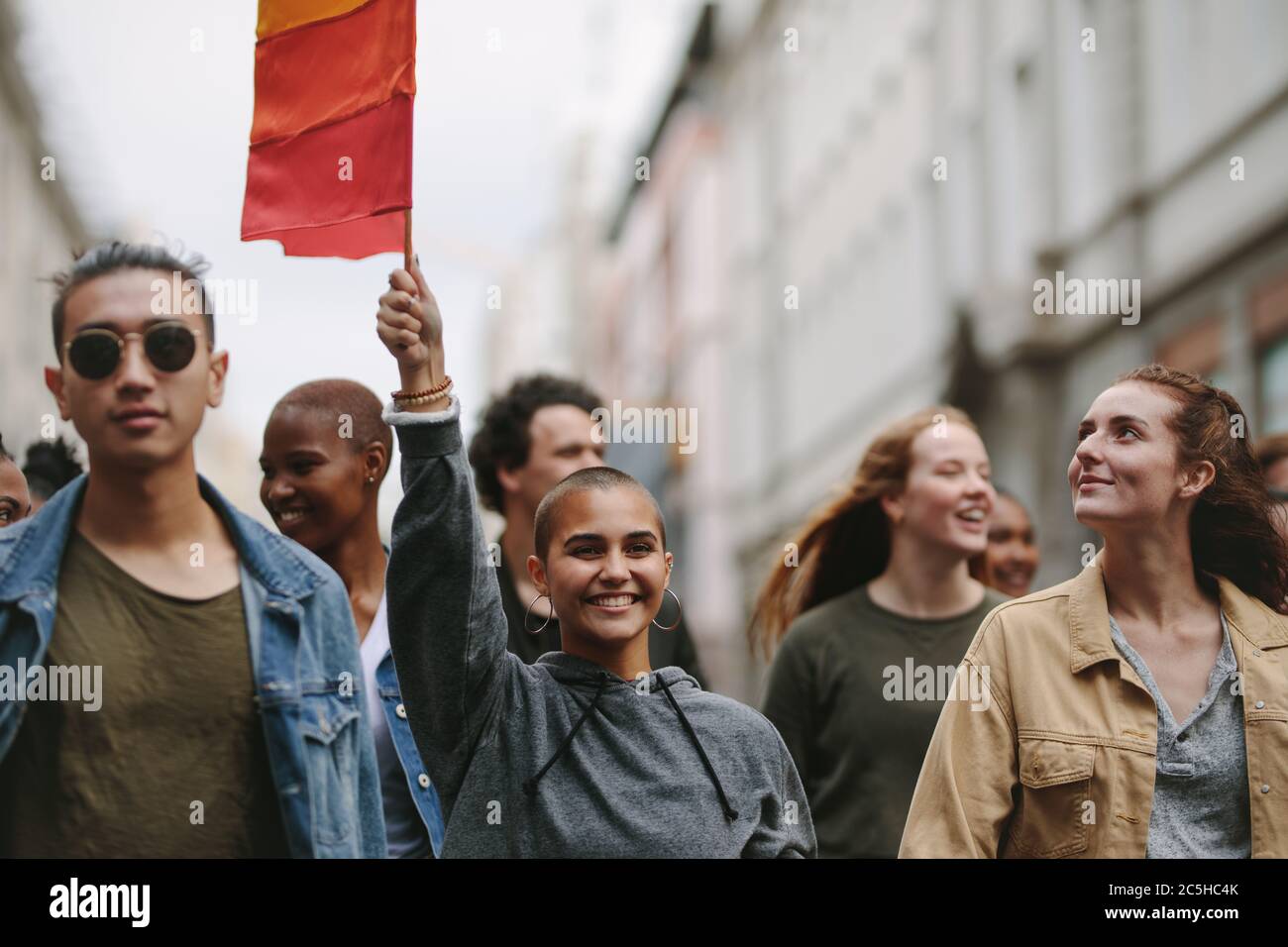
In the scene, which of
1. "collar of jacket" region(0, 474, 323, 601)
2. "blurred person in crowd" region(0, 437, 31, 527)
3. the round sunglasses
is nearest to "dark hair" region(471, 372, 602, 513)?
"blurred person in crowd" region(0, 437, 31, 527)

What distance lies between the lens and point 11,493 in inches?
154

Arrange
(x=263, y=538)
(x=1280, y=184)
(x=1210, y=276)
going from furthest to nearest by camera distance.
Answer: (x=1210, y=276) < (x=1280, y=184) < (x=263, y=538)

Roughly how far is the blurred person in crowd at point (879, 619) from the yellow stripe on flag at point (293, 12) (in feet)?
6.83

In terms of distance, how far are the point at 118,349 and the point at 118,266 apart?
181 mm

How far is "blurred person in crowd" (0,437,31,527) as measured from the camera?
3867mm

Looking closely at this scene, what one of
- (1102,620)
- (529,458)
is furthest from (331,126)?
(1102,620)

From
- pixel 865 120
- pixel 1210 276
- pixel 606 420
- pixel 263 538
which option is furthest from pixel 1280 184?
pixel 865 120

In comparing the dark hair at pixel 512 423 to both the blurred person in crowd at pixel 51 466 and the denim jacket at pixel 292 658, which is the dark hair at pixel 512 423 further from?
the denim jacket at pixel 292 658

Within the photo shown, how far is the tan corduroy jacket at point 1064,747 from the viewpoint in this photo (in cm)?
359

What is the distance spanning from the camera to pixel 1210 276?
1317 cm

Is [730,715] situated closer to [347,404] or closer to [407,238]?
[407,238]

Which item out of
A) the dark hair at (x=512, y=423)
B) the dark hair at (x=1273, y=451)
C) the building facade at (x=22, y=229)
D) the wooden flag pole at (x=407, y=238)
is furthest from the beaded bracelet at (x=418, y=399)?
the building facade at (x=22, y=229)
